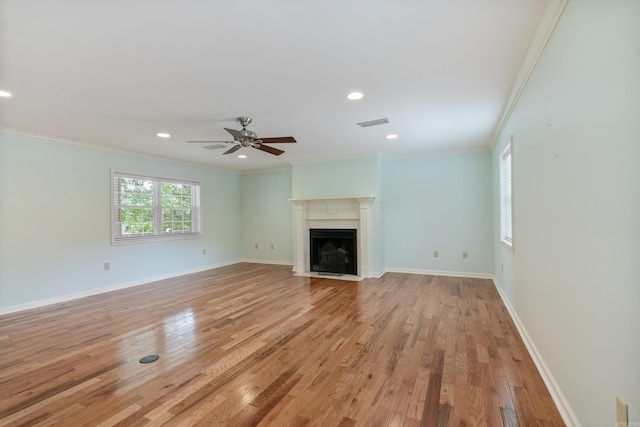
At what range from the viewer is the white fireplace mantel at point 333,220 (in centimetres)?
552

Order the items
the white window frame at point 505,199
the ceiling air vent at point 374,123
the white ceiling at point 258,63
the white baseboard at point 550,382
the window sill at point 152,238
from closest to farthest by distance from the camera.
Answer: the white baseboard at point 550,382
the white ceiling at point 258,63
the ceiling air vent at point 374,123
the white window frame at point 505,199
the window sill at point 152,238

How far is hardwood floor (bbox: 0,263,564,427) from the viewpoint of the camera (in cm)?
177

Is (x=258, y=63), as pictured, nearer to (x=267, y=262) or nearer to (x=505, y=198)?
(x=505, y=198)

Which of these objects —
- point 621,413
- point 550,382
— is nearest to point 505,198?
point 550,382

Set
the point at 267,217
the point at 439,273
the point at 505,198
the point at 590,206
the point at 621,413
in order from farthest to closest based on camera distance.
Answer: the point at 267,217
the point at 439,273
the point at 505,198
the point at 590,206
the point at 621,413

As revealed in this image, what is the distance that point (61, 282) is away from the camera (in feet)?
14.1

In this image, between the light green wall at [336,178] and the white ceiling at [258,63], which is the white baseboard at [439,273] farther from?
the white ceiling at [258,63]

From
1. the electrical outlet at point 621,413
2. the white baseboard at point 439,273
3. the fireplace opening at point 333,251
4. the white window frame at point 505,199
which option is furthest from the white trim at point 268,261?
the electrical outlet at point 621,413

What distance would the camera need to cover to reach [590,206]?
53.2 inches

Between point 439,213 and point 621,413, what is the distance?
4695 mm

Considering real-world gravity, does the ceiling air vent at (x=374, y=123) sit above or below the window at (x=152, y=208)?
above

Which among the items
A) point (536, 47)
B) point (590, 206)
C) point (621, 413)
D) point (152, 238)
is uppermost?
Answer: point (536, 47)

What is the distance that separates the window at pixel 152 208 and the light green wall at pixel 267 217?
1.36 metres

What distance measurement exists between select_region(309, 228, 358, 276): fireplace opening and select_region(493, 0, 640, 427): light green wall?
3647 millimetres
